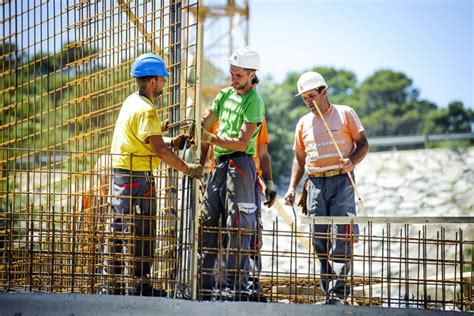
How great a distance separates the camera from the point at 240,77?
9.70 m

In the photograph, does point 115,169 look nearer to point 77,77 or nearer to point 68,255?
point 68,255

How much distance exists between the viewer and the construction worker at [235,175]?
9250mm

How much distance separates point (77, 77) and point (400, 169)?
22.5 m

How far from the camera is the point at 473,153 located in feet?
106

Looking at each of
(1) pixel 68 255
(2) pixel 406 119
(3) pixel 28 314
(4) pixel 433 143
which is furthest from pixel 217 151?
(2) pixel 406 119

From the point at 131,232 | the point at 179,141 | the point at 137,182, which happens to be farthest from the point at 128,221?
the point at 179,141

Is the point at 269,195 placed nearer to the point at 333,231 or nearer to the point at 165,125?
the point at 333,231

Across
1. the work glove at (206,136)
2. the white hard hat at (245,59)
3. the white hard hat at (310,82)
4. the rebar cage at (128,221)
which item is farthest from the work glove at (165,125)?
the white hard hat at (310,82)

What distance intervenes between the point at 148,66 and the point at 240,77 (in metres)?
1.09

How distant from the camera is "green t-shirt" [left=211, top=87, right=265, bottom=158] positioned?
9.59 metres

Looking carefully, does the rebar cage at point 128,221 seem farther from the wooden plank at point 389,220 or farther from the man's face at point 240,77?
the man's face at point 240,77

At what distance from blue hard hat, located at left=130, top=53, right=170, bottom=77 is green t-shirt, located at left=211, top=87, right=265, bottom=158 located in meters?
0.97

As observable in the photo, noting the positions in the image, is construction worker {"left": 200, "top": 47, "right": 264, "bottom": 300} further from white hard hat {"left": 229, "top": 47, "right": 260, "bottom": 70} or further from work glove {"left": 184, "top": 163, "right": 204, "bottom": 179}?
work glove {"left": 184, "top": 163, "right": 204, "bottom": 179}

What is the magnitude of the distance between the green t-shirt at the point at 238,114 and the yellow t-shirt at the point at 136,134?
91cm
